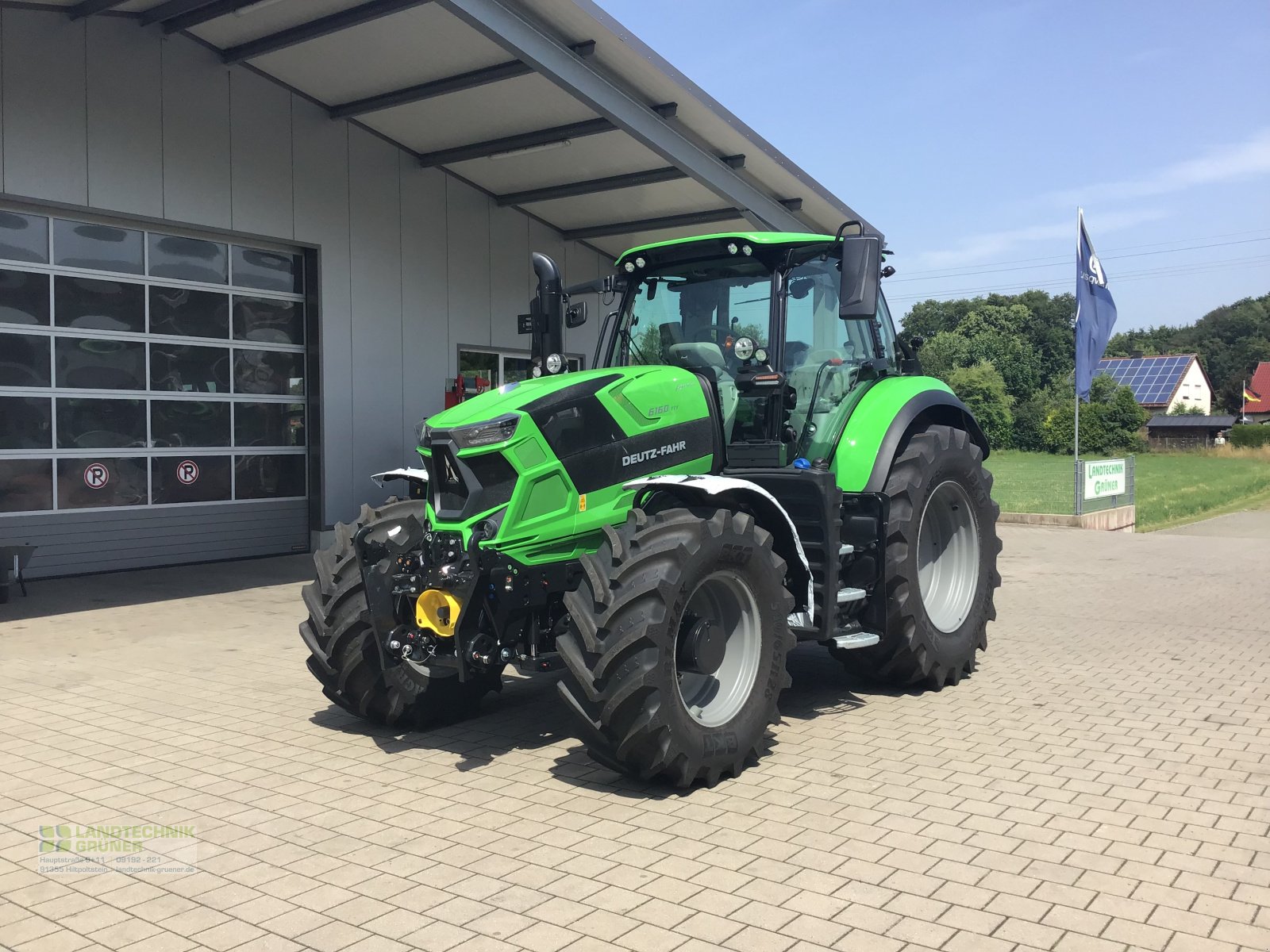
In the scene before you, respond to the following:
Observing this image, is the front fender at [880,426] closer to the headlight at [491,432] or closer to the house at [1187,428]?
the headlight at [491,432]

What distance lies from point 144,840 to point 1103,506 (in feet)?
56.2

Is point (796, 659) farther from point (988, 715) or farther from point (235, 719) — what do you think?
point (235, 719)

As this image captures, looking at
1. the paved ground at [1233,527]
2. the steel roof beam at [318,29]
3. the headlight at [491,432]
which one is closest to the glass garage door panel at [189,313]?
the steel roof beam at [318,29]

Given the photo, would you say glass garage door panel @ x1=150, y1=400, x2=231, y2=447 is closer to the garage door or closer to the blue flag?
the garage door

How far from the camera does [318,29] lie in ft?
34.1

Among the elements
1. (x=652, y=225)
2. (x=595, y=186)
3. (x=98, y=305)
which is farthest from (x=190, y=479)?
(x=652, y=225)

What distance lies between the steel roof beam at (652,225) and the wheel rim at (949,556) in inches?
282

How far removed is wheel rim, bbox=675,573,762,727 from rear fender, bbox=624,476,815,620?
1.33 feet

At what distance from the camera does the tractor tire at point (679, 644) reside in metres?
4.50

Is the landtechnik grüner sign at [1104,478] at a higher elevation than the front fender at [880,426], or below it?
below

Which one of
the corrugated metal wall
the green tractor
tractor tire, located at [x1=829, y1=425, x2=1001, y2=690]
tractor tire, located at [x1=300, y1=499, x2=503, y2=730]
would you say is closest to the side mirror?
the green tractor

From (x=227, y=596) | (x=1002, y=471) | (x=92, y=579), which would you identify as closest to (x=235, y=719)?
(x=227, y=596)

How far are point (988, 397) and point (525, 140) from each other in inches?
2373

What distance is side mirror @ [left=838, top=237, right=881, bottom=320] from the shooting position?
5.60 m
